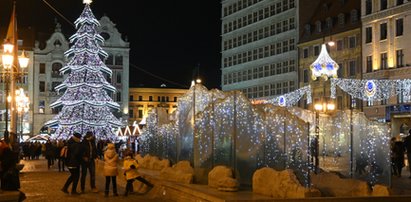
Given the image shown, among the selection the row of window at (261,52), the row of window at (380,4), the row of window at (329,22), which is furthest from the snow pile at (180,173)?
the row of window at (261,52)

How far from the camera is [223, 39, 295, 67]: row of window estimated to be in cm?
7375

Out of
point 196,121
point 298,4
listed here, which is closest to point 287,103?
point 298,4

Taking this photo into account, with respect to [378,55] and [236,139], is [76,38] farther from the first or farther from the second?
[236,139]

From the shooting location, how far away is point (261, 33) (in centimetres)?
7844

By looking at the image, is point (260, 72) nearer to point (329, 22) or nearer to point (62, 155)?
point (329, 22)

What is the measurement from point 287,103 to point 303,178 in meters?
38.8

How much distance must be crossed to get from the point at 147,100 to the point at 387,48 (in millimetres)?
64980

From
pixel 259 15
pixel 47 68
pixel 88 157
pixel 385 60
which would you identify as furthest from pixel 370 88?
pixel 47 68

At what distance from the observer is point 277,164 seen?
17016 mm

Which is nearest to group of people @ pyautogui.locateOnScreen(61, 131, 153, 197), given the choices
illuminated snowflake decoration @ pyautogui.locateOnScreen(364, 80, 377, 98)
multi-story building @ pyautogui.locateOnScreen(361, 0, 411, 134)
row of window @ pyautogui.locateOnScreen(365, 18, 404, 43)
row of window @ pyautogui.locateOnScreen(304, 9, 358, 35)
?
illuminated snowflake decoration @ pyautogui.locateOnScreen(364, 80, 377, 98)

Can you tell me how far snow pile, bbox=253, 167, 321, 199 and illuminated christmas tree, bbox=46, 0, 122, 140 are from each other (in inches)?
1584

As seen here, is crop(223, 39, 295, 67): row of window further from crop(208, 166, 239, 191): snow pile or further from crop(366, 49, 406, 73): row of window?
crop(208, 166, 239, 191): snow pile

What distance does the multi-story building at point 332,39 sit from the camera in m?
61.8

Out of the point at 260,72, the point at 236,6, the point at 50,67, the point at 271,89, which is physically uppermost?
the point at 236,6
